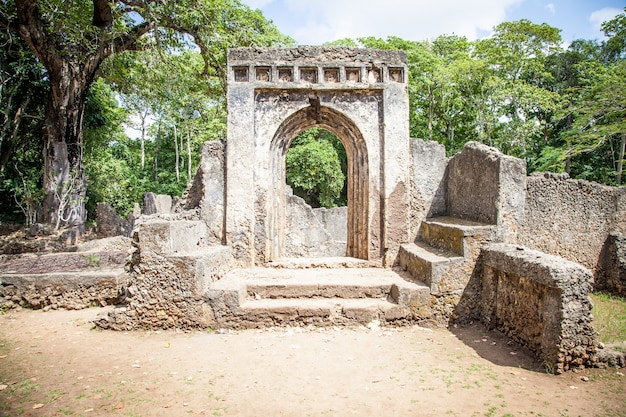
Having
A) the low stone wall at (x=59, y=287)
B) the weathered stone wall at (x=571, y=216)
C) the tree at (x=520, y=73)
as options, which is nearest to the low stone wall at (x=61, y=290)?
the low stone wall at (x=59, y=287)

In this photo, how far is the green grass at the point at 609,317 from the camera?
4.65 m

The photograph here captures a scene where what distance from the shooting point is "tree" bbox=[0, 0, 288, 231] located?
1073cm

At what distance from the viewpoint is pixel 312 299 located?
5.80 meters

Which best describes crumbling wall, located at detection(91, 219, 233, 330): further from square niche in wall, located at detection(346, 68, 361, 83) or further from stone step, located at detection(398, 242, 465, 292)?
square niche in wall, located at detection(346, 68, 361, 83)

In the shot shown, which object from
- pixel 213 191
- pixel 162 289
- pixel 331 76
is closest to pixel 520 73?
pixel 331 76

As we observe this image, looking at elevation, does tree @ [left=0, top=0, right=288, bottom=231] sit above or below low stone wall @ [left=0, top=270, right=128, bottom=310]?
above

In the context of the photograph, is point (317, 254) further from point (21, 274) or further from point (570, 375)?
point (570, 375)

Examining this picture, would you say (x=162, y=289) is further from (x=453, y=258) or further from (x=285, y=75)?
(x=285, y=75)

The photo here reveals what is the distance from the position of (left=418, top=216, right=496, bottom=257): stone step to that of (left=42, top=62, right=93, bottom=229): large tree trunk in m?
10.5

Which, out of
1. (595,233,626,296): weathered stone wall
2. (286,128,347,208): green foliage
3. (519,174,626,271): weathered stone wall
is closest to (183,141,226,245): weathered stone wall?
(519,174,626,271): weathered stone wall

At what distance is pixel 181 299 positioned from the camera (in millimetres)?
5371

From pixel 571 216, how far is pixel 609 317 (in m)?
1.92

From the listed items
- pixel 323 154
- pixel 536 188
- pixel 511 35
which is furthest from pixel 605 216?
pixel 511 35

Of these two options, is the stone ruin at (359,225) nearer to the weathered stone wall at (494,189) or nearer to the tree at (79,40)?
the weathered stone wall at (494,189)
